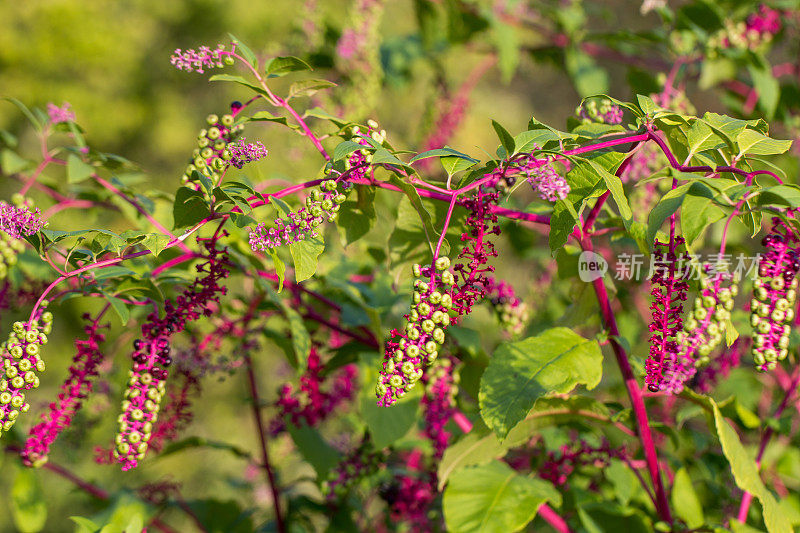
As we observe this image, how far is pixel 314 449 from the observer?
1.03 m

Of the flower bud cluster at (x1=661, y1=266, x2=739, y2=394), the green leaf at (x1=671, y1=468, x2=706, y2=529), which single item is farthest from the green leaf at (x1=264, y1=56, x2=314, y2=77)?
the green leaf at (x1=671, y1=468, x2=706, y2=529)

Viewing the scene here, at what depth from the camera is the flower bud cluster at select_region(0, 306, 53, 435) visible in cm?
60

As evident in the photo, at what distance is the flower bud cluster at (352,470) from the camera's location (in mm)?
985

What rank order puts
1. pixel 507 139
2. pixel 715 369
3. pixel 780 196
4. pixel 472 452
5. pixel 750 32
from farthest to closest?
pixel 750 32 < pixel 715 369 < pixel 472 452 < pixel 507 139 < pixel 780 196

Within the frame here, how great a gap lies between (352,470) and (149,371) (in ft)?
1.28

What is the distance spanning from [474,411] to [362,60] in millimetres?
1081

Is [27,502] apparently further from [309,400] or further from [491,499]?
[491,499]

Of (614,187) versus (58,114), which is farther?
(58,114)

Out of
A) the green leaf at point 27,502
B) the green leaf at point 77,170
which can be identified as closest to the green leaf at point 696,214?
the green leaf at point 77,170

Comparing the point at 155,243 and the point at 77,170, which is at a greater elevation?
the point at 77,170

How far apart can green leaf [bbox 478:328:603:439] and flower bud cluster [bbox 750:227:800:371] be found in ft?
0.63

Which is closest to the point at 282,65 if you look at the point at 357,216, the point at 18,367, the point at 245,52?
the point at 245,52

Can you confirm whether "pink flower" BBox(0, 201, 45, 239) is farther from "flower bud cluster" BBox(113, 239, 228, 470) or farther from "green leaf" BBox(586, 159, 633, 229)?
"green leaf" BBox(586, 159, 633, 229)

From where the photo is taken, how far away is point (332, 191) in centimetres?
62
